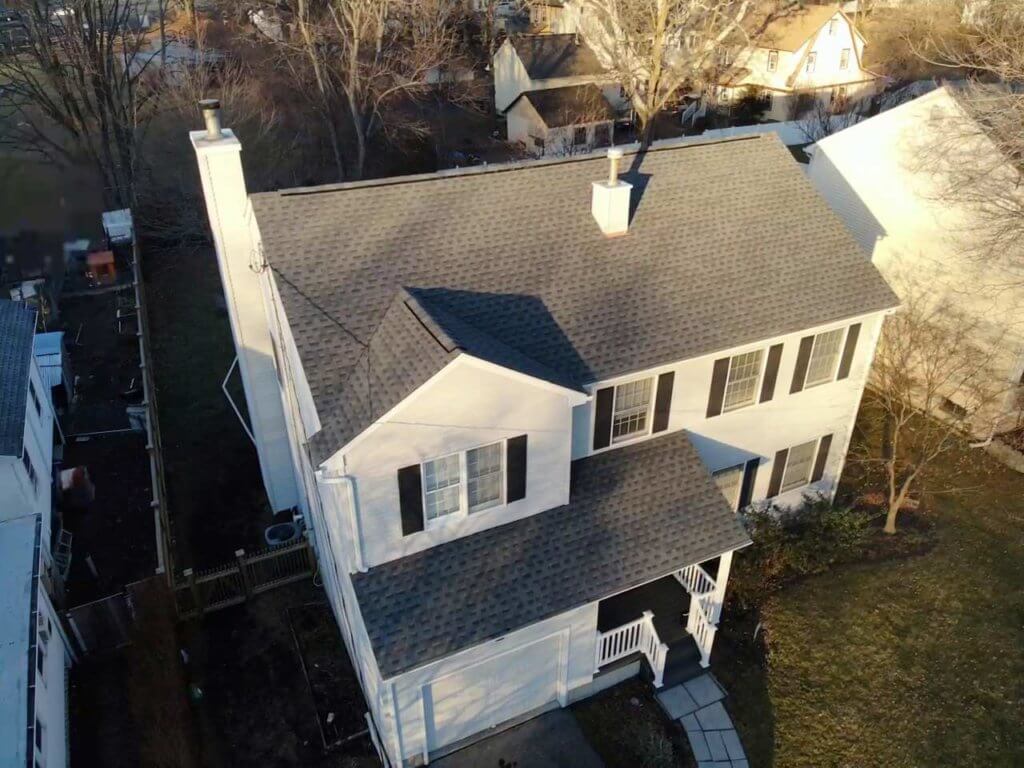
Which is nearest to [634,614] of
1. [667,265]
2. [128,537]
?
[667,265]

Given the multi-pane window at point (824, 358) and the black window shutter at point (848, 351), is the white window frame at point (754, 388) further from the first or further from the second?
the black window shutter at point (848, 351)

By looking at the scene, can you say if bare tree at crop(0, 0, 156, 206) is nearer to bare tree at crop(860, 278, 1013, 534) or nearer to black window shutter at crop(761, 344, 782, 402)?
black window shutter at crop(761, 344, 782, 402)

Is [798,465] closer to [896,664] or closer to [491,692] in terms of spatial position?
[896,664]

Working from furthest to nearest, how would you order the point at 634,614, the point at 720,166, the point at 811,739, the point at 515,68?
the point at 515,68 < the point at 720,166 < the point at 634,614 < the point at 811,739

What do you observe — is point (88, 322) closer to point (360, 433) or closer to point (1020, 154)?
point (360, 433)

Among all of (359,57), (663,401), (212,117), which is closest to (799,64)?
(359,57)

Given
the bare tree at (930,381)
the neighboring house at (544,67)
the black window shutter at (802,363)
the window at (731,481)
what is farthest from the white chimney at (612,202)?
the neighboring house at (544,67)
